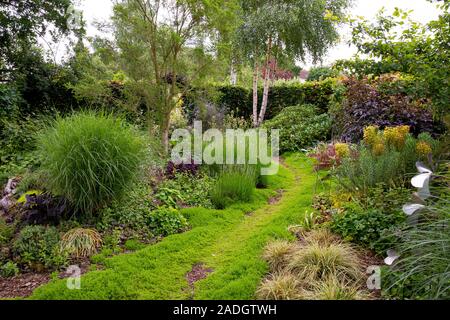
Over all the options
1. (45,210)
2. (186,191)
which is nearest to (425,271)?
(186,191)

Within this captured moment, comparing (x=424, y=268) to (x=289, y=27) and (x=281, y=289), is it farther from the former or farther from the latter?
(x=289, y=27)

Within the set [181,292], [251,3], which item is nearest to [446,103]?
[181,292]

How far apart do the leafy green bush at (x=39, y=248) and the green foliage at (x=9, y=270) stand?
0.35 feet

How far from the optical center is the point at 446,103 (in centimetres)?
409

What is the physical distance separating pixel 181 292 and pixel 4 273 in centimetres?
170

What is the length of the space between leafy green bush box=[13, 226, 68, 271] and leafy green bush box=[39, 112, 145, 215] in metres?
0.46

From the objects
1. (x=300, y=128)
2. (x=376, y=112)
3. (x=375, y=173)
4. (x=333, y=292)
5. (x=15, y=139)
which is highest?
(x=376, y=112)

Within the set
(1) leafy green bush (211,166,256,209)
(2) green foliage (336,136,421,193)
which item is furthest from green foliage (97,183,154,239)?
(2) green foliage (336,136,421,193)

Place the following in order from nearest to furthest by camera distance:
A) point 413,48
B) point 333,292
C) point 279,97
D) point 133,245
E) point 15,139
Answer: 1. point 333,292
2. point 133,245
3. point 413,48
4. point 15,139
5. point 279,97

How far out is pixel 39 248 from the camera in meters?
3.34

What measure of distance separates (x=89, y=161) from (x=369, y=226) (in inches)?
120

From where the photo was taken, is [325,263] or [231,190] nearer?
[325,263]

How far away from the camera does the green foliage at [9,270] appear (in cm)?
309

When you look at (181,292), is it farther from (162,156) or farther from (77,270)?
(162,156)
